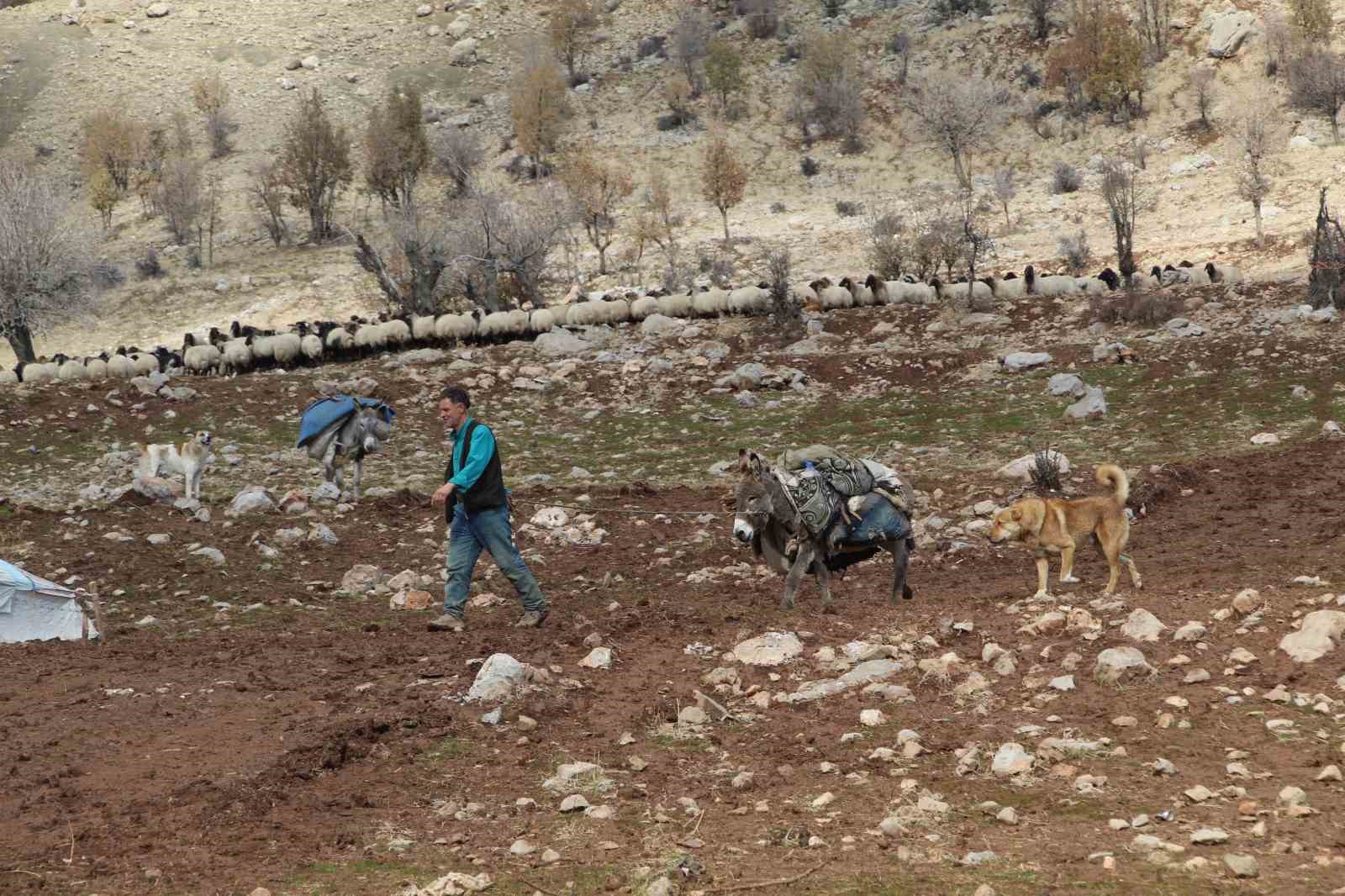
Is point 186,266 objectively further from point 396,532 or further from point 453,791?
point 453,791

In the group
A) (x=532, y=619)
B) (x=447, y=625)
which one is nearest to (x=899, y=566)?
(x=532, y=619)

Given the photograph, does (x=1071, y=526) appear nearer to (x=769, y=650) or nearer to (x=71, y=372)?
(x=769, y=650)

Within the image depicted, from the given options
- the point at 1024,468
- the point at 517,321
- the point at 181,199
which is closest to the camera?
the point at 1024,468

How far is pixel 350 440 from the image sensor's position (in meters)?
13.4

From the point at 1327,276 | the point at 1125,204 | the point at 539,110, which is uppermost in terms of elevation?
the point at 539,110

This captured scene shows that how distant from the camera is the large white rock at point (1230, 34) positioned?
42.2 metres

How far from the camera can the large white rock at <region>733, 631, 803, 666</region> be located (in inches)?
272

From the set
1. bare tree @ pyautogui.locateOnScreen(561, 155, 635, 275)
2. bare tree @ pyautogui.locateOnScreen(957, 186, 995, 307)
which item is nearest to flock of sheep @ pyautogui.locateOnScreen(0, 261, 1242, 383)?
bare tree @ pyautogui.locateOnScreen(957, 186, 995, 307)

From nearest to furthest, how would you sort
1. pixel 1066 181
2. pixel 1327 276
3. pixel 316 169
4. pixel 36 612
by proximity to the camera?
pixel 36 612 → pixel 1327 276 → pixel 1066 181 → pixel 316 169

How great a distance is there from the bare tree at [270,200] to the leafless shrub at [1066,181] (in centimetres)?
2286

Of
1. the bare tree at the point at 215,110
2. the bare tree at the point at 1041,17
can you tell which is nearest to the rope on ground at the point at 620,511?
the bare tree at the point at 1041,17

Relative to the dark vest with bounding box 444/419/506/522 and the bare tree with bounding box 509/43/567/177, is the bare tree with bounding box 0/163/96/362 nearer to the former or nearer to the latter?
the bare tree with bounding box 509/43/567/177

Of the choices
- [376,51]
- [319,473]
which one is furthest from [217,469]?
[376,51]

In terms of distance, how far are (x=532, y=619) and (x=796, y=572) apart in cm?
163
